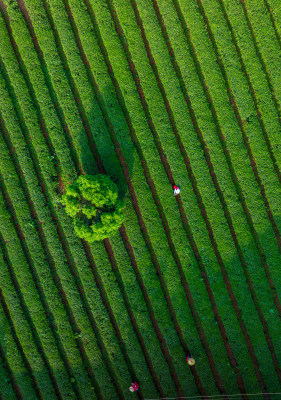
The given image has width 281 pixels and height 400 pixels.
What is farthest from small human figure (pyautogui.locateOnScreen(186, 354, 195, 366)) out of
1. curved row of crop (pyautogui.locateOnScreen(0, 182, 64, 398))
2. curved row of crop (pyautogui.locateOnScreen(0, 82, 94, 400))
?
curved row of crop (pyautogui.locateOnScreen(0, 182, 64, 398))

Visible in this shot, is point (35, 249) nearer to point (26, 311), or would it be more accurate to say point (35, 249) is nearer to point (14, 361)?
point (26, 311)

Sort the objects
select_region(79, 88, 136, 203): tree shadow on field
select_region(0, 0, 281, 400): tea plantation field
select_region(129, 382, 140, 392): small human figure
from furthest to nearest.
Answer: select_region(79, 88, 136, 203): tree shadow on field < select_region(0, 0, 281, 400): tea plantation field < select_region(129, 382, 140, 392): small human figure

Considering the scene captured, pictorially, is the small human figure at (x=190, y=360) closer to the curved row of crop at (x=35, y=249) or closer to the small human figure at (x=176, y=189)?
the curved row of crop at (x=35, y=249)

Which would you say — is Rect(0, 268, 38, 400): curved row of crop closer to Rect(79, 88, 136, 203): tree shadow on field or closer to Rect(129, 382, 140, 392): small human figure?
Rect(129, 382, 140, 392): small human figure

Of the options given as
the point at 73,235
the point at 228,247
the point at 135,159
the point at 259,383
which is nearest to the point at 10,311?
the point at 73,235

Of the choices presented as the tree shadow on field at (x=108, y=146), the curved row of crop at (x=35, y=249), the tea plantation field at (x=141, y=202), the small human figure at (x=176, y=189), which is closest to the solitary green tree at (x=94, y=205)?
the tree shadow on field at (x=108, y=146)

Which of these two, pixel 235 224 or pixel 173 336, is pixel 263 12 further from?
pixel 173 336

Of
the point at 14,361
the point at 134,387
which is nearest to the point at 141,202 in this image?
the point at 134,387
